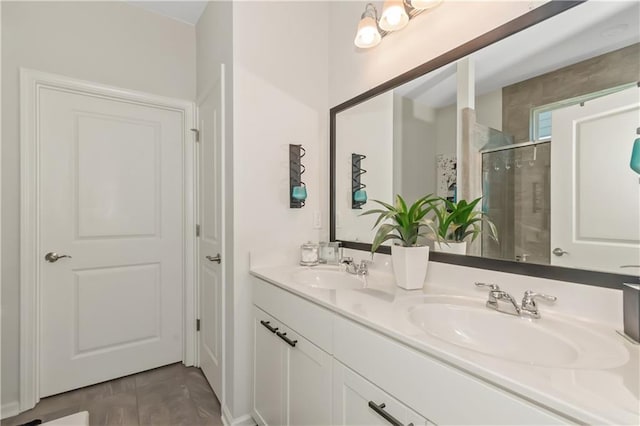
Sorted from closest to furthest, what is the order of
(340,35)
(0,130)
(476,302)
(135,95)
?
(476,302) < (0,130) < (340,35) < (135,95)

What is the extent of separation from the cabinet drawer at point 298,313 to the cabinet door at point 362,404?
0.11 metres

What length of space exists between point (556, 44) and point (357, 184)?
105 centimetres

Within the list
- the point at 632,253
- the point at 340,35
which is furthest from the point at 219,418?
the point at 340,35

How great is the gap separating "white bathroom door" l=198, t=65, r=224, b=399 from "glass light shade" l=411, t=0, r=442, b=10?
1.08 m

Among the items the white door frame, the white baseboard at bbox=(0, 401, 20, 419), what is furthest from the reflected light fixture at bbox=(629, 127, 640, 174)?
the white baseboard at bbox=(0, 401, 20, 419)

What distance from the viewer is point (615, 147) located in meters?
0.84

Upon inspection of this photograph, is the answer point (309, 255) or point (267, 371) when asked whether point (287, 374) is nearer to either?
point (267, 371)

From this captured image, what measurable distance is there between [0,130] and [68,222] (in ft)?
2.02

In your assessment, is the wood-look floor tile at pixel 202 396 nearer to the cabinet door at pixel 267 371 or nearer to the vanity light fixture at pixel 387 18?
the cabinet door at pixel 267 371

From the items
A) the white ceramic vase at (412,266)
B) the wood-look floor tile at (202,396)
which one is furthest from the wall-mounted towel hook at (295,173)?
the wood-look floor tile at (202,396)

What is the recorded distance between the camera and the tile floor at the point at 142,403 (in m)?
1.68

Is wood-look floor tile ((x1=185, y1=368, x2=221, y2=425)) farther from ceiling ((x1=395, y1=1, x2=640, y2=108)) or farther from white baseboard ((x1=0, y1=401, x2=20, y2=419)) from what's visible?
ceiling ((x1=395, y1=1, x2=640, y2=108))

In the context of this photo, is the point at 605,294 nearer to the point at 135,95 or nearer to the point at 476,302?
the point at 476,302

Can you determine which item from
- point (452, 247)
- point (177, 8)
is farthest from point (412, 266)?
point (177, 8)
